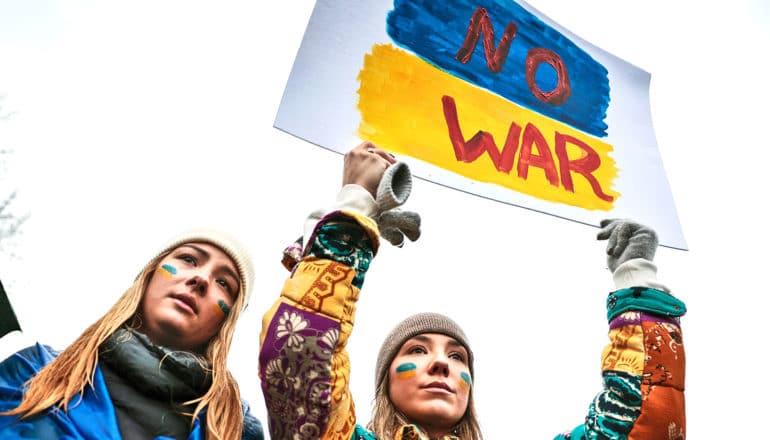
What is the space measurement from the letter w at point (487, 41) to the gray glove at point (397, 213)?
3.96 feet

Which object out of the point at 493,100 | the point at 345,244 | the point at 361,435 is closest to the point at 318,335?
the point at 345,244

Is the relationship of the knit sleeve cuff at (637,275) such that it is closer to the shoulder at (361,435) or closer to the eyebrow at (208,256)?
the shoulder at (361,435)

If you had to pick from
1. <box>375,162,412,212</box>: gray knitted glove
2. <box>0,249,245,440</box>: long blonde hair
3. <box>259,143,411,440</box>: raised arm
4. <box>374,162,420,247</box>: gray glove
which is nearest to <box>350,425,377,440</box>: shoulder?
<box>259,143,411,440</box>: raised arm

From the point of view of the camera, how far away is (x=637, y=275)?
284 cm

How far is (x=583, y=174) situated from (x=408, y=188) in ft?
4.14

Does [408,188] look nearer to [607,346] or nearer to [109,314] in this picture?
[607,346]

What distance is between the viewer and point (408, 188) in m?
2.57

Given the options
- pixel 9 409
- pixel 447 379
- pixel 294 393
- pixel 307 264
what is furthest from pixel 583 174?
pixel 9 409

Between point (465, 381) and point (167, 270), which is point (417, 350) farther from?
point (167, 270)

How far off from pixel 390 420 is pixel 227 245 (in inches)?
37.9

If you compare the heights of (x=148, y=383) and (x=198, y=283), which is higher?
(x=198, y=283)

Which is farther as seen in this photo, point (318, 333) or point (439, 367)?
point (439, 367)

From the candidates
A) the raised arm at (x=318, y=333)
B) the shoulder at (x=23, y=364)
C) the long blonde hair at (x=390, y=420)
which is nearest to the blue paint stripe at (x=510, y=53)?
the raised arm at (x=318, y=333)

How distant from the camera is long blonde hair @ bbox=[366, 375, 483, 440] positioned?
284 centimetres
